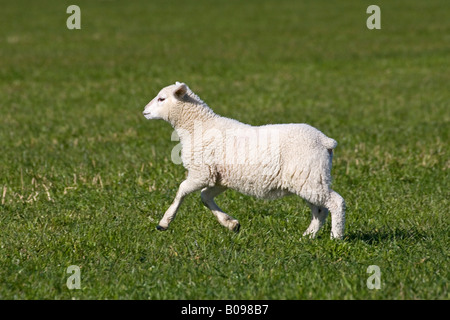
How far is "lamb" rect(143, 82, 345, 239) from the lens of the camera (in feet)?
18.8

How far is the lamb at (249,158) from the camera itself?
18.8 ft

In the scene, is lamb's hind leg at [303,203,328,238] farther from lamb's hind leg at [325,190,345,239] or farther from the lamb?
lamb's hind leg at [325,190,345,239]

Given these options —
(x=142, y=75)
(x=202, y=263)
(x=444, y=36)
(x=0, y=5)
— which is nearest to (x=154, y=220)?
(x=202, y=263)

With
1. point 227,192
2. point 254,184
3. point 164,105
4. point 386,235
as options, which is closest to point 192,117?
point 164,105

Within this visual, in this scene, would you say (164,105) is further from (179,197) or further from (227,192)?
(227,192)

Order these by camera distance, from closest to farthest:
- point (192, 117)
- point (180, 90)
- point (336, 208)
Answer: point (336, 208), point (180, 90), point (192, 117)

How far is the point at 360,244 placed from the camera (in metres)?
5.84

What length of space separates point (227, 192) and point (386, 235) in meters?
2.04

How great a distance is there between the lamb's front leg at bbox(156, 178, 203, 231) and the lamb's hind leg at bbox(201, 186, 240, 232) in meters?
0.23

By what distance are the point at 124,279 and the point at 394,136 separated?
7227mm

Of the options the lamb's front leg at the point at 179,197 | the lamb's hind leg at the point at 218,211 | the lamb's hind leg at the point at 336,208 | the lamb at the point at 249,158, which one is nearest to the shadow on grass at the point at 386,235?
the lamb's hind leg at the point at 336,208

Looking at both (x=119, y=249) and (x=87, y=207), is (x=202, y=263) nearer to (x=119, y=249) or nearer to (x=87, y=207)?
(x=119, y=249)

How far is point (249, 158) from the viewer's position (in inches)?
228

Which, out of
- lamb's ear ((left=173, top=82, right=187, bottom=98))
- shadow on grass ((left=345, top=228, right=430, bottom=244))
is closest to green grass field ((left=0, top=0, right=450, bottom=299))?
shadow on grass ((left=345, top=228, right=430, bottom=244))
